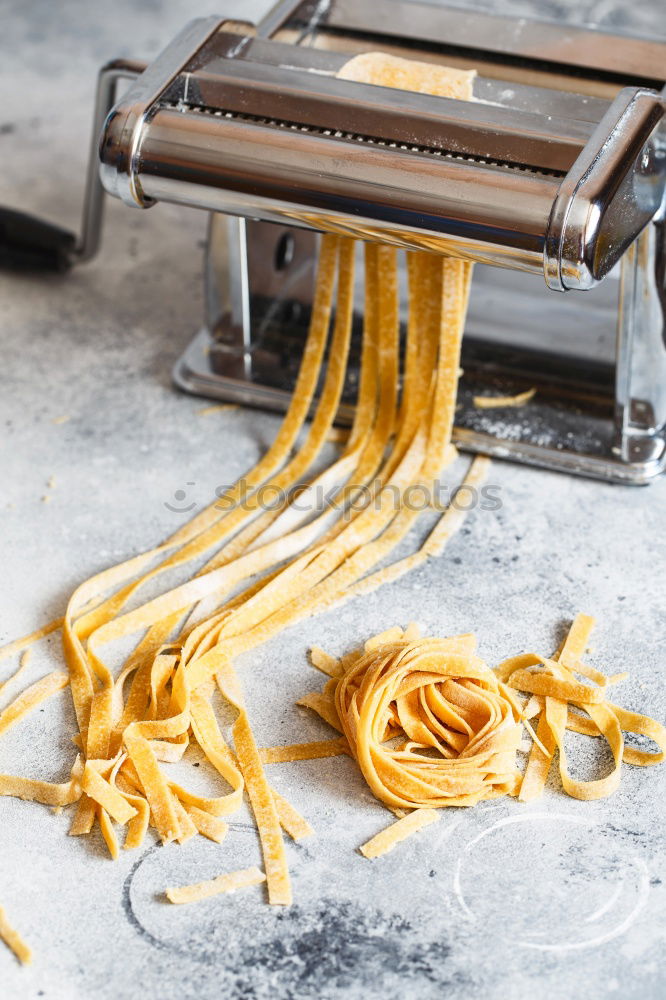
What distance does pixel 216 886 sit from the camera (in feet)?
5.99

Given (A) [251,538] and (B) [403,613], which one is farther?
(A) [251,538]

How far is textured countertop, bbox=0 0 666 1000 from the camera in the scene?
5.70ft

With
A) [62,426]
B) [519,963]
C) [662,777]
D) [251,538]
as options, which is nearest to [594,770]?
[662,777]

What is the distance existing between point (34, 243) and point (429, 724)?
6.57 ft

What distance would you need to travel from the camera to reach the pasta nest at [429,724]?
77.0 inches

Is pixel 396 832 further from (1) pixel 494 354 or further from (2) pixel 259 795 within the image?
(1) pixel 494 354

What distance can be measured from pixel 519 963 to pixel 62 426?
5.53 feet

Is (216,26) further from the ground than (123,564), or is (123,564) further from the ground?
(216,26)

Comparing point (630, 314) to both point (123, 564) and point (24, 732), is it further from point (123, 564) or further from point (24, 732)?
point (24, 732)

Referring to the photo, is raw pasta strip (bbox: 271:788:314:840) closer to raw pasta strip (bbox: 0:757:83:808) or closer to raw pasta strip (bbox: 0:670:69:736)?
raw pasta strip (bbox: 0:757:83:808)

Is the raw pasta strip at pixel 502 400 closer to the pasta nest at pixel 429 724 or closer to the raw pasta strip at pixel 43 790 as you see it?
the pasta nest at pixel 429 724

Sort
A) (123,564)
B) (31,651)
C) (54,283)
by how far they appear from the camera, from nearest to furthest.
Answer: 1. (31,651)
2. (123,564)
3. (54,283)

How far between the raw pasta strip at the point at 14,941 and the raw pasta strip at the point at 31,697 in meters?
0.39

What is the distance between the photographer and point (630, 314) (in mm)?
2549
